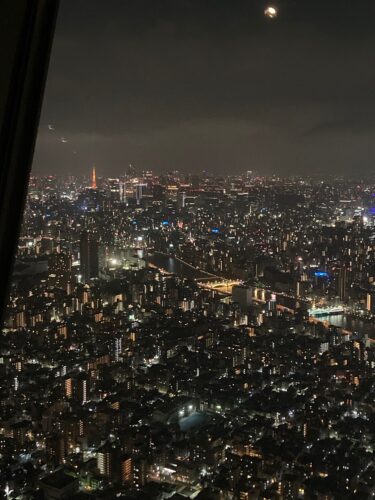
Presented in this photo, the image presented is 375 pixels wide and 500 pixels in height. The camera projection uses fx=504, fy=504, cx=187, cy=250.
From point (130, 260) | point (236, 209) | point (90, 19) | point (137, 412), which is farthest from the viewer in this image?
point (130, 260)

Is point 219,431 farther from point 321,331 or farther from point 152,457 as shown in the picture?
point 321,331

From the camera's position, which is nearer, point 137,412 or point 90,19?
point 90,19

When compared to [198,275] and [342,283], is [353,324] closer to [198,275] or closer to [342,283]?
[342,283]

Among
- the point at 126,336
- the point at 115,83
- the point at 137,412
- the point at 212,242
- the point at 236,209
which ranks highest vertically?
the point at 115,83

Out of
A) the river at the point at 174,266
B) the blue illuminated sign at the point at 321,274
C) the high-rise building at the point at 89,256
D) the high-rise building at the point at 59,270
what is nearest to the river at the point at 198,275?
the river at the point at 174,266

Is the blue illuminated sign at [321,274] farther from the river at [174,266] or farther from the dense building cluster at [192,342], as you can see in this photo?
the river at [174,266]

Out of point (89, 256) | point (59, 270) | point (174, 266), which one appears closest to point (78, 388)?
point (59, 270)

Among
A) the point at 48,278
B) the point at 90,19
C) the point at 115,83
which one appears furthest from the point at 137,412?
the point at 90,19
